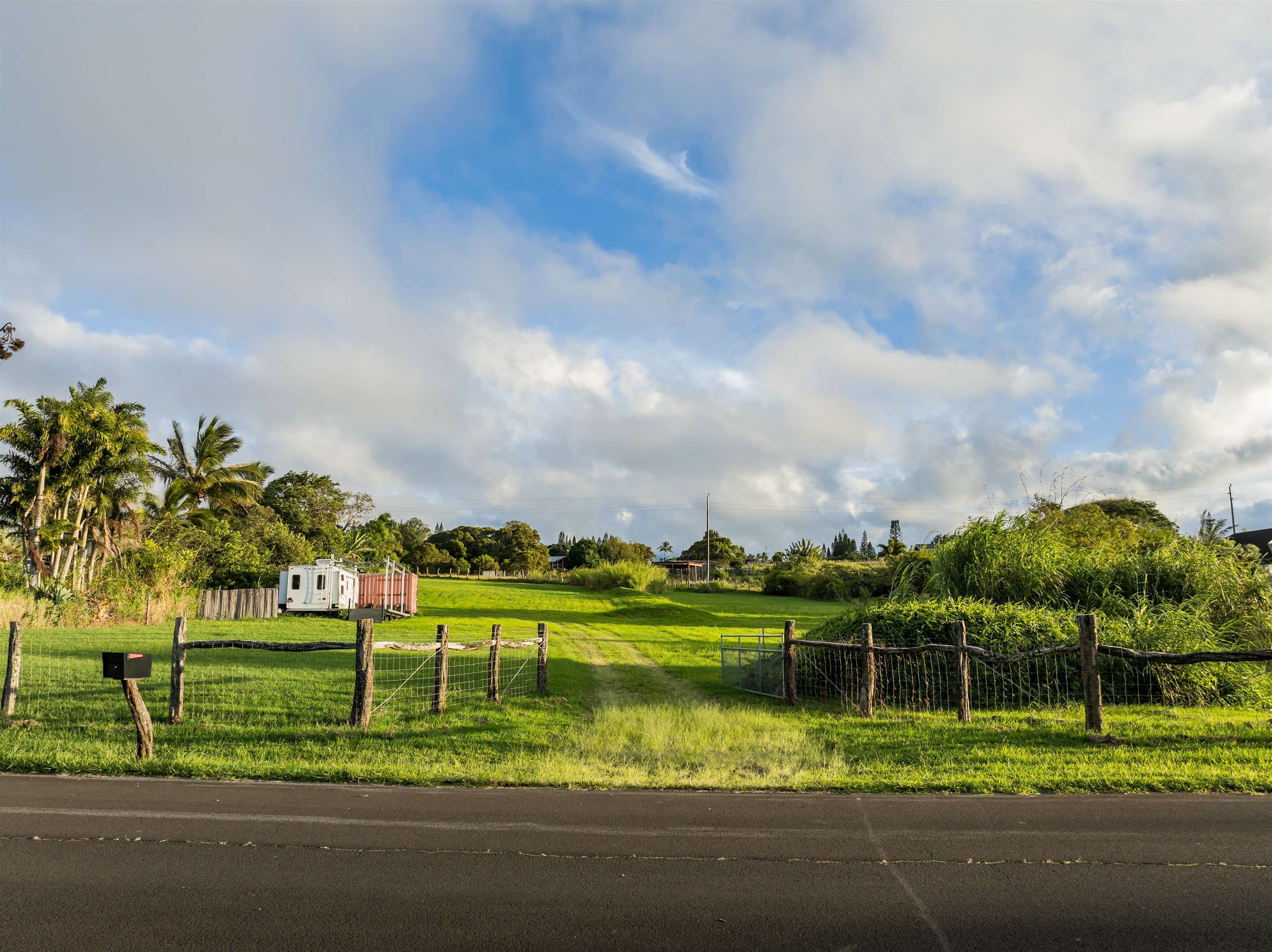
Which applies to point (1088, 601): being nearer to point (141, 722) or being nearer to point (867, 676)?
point (867, 676)

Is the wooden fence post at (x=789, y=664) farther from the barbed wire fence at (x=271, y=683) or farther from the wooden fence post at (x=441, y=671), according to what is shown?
the wooden fence post at (x=441, y=671)

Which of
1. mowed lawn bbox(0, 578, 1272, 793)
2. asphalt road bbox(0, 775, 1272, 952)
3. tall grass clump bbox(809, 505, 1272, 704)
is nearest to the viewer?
asphalt road bbox(0, 775, 1272, 952)

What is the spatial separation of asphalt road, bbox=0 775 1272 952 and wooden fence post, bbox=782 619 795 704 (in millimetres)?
5889

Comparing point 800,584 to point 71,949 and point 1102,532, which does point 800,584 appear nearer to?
point 1102,532

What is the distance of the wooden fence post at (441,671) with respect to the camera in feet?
36.5

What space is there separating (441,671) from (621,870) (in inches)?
260

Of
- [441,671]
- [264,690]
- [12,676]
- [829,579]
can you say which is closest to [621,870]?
[441,671]

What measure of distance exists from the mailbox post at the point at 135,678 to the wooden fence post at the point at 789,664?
9149mm

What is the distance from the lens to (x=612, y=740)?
31.7ft

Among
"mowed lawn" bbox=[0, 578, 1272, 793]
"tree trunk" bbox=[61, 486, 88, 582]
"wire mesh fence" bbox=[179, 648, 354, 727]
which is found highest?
"tree trunk" bbox=[61, 486, 88, 582]

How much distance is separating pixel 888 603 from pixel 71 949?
13.4 metres

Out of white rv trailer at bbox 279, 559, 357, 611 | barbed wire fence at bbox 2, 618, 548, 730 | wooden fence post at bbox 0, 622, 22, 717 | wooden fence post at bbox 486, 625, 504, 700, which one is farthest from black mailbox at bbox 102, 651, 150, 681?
white rv trailer at bbox 279, 559, 357, 611

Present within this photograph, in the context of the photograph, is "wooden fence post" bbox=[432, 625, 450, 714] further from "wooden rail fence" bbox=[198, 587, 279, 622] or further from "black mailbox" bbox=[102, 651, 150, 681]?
"wooden rail fence" bbox=[198, 587, 279, 622]

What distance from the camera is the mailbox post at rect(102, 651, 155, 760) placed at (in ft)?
25.9
